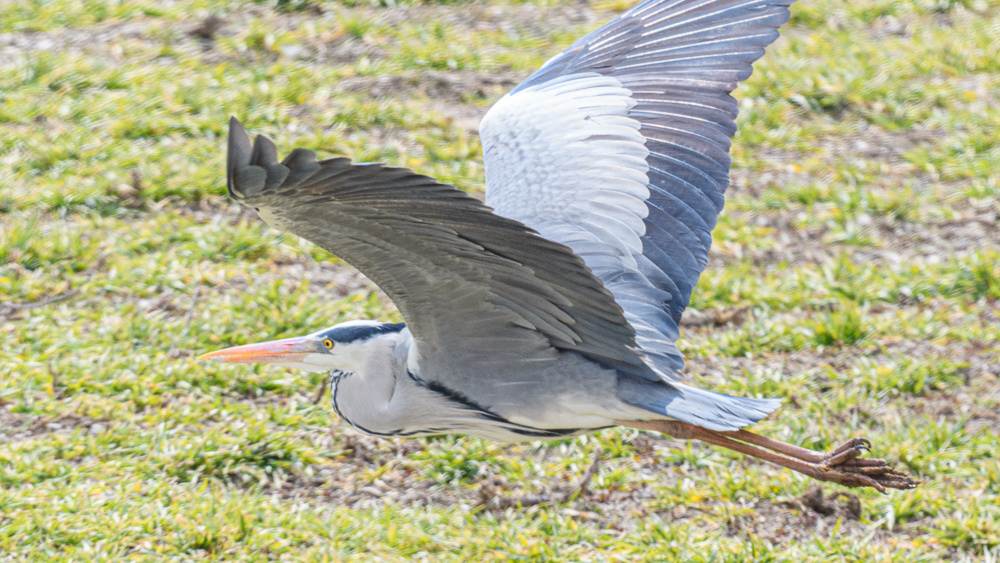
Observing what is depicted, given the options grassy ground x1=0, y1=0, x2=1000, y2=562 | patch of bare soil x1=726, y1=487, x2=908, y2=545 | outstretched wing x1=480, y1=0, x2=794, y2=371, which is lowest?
patch of bare soil x1=726, y1=487, x2=908, y2=545

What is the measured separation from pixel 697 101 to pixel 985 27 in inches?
172

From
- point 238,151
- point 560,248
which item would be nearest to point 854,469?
point 560,248

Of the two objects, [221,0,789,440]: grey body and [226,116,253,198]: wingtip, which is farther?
[221,0,789,440]: grey body

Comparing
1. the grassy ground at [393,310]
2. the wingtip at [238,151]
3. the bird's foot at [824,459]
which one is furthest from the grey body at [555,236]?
the grassy ground at [393,310]

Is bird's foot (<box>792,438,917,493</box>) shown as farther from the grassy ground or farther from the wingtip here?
the wingtip

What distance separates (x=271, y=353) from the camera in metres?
3.52

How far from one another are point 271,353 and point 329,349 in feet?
0.68

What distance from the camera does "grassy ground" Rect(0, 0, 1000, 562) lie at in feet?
12.3

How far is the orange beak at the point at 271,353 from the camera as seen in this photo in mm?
3475

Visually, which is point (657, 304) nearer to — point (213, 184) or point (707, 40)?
point (707, 40)

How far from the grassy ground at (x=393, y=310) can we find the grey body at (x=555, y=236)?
64 centimetres

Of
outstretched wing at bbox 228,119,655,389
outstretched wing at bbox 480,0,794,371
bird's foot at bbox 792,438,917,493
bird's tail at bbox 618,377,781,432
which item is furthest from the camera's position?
outstretched wing at bbox 480,0,794,371

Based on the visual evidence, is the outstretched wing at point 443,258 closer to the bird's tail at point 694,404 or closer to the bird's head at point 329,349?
the bird's tail at point 694,404

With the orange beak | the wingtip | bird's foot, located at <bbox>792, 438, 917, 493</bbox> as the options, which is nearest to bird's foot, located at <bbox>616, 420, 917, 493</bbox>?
bird's foot, located at <bbox>792, 438, 917, 493</bbox>
